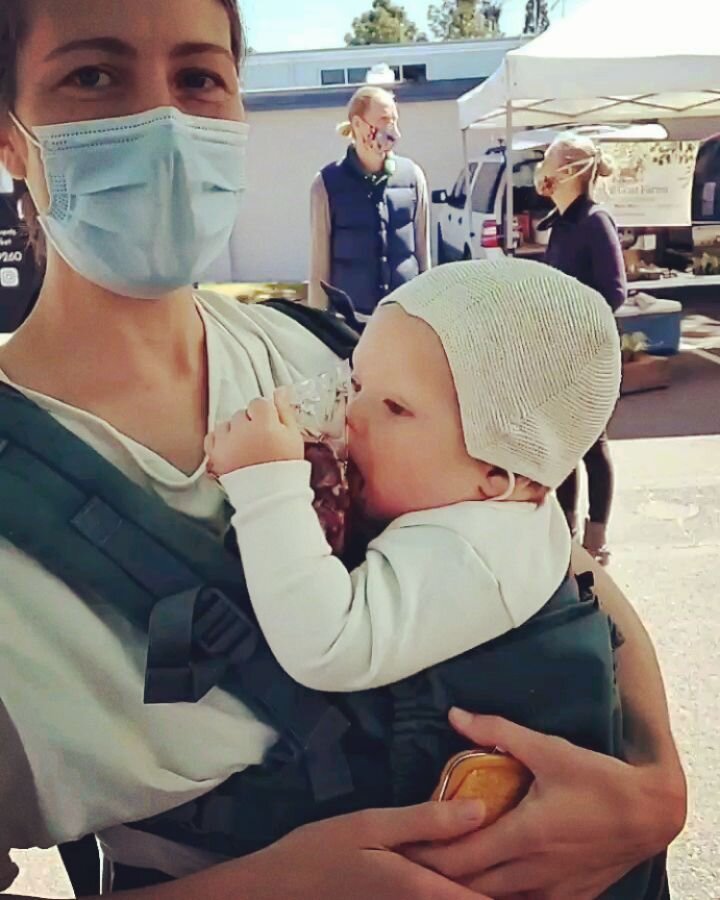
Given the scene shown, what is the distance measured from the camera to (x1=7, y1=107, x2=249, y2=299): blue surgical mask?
1029 mm

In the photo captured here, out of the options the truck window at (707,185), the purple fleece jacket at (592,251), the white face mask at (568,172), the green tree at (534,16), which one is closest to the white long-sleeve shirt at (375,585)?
the purple fleece jacket at (592,251)

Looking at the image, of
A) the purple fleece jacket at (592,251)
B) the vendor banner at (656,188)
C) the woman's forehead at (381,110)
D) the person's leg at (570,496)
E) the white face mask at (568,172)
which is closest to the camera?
the woman's forehead at (381,110)

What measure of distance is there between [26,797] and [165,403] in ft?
1.29

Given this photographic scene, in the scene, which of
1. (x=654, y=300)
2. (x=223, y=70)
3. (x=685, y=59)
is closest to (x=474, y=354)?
(x=223, y=70)

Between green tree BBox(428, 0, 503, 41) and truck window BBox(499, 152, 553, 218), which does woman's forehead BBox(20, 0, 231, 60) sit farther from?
green tree BBox(428, 0, 503, 41)

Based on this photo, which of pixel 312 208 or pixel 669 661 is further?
pixel 312 208

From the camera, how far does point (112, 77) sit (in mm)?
1004

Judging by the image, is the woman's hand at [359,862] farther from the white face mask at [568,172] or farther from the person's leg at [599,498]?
the white face mask at [568,172]

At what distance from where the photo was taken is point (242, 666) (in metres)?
0.89

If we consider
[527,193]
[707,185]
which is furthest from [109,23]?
[707,185]

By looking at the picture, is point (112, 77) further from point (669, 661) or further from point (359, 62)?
point (359, 62)

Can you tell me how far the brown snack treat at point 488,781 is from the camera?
904 millimetres

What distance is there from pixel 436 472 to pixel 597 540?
3.23 m

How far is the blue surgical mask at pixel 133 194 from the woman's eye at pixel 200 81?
0.11 feet
